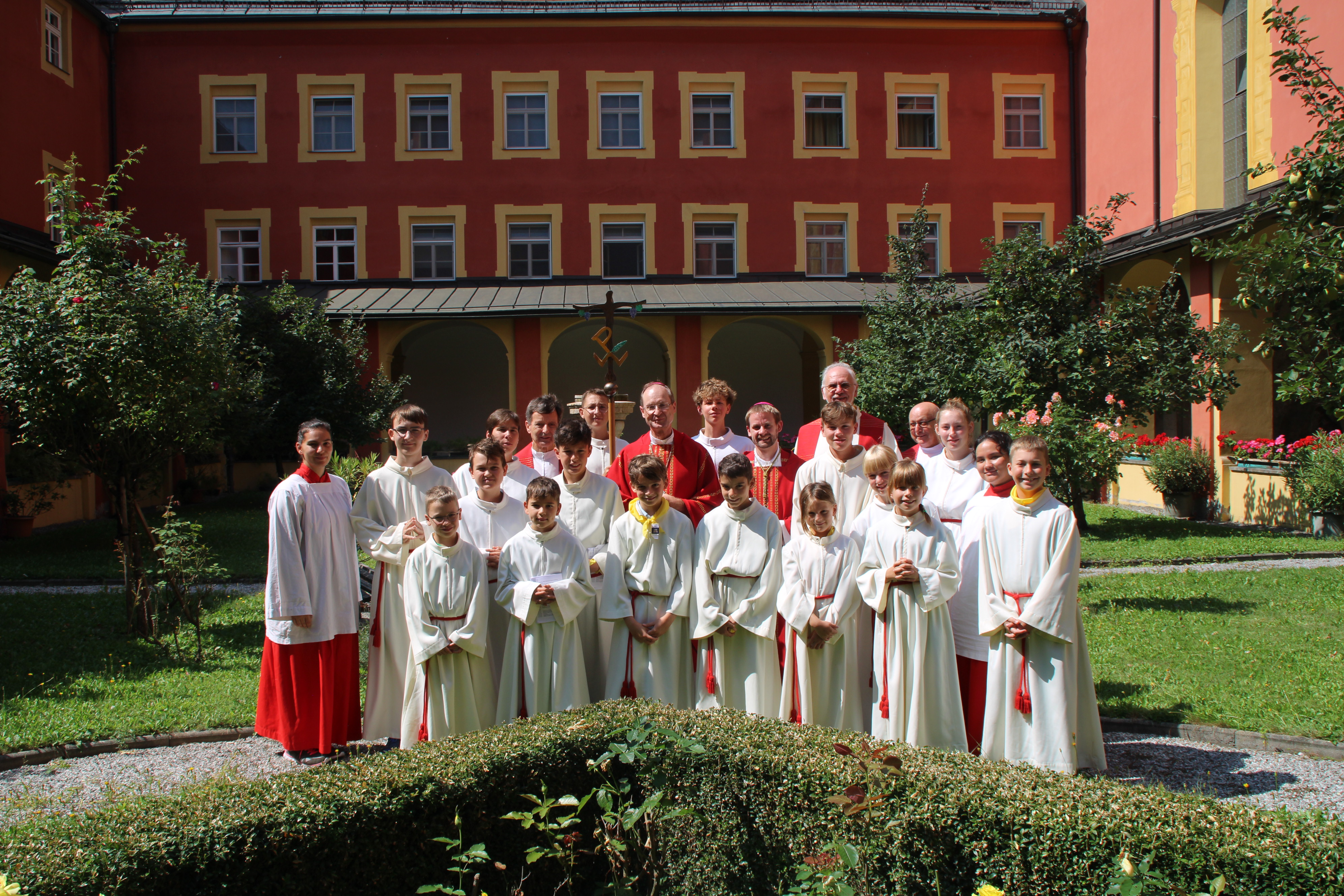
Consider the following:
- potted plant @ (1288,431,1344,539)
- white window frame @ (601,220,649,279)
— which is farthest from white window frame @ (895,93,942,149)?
potted plant @ (1288,431,1344,539)

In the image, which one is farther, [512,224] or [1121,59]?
[512,224]

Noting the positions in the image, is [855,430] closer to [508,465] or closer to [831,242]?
[508,465]

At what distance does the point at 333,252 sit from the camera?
22.5 meters

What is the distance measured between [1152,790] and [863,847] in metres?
1.01

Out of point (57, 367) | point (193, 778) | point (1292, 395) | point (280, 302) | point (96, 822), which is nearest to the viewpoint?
point (96, 822)

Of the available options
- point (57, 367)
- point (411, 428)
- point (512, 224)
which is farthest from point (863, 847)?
point (512, 224)

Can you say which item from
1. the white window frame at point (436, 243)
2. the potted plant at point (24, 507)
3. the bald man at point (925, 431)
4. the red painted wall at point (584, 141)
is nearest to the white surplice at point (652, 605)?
the bald man at point (925, 431)

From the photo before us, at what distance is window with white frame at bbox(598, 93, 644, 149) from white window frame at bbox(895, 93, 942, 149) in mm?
6383

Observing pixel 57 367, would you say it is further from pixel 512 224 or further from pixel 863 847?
pixel 512 224

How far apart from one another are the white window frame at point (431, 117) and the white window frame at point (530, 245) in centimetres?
134

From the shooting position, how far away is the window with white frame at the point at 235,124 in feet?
73.7

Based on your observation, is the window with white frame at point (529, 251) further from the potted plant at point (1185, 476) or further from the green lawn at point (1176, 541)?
the potted plant at point (1185, 476)

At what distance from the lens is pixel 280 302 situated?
19.0 m

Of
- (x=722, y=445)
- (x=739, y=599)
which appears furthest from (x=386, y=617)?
(x=722, y=445)
